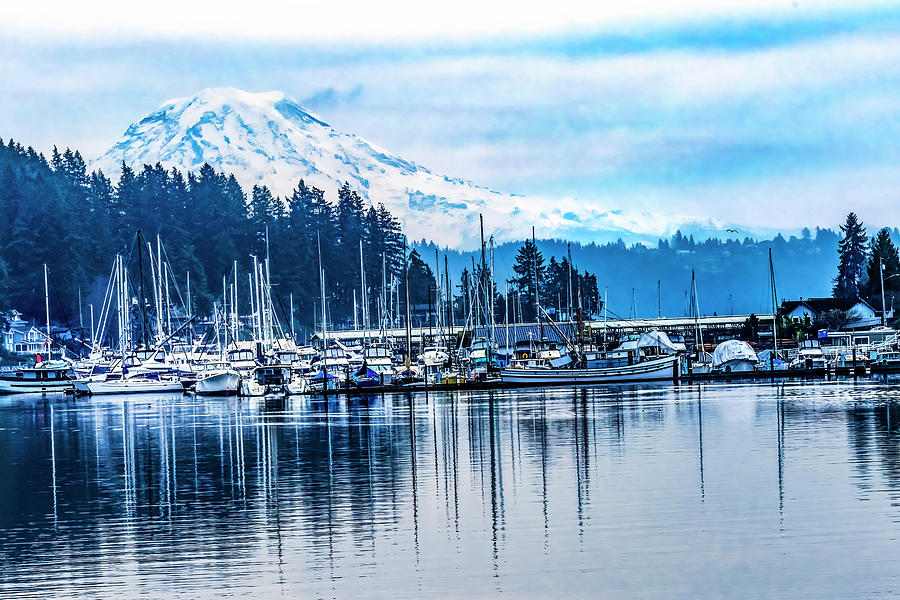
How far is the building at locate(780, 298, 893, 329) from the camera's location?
153 m

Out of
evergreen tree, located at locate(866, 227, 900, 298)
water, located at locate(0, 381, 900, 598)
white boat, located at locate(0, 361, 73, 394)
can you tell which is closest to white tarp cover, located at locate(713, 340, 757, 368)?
evergreen tree, located at locate(866, 227, 900, 298)

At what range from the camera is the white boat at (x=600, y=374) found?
331 feet

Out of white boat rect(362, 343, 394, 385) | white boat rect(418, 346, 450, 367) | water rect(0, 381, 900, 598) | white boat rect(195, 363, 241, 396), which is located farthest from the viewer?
white boat rect(418, 346, 450, 367)

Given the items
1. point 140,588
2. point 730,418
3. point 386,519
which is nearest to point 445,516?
point 386,519

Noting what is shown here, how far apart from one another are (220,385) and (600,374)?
28.2 metres

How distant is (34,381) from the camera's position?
392ft

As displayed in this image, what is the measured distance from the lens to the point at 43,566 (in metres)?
26.6

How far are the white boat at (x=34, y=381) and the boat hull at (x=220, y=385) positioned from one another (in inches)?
746

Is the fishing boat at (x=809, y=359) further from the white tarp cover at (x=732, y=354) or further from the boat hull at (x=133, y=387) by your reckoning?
the boat hull at (x=133, y=387)

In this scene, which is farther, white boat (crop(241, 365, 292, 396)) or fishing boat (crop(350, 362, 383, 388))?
fishing boat (crop(350, 362, 383, 388))

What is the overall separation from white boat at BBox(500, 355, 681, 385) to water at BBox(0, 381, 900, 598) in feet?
131

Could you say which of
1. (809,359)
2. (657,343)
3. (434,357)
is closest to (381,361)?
(434,357)

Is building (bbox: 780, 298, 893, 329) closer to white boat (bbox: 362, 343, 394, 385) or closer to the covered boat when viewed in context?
the covered boat

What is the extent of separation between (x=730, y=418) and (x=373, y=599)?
38870 millimetres
